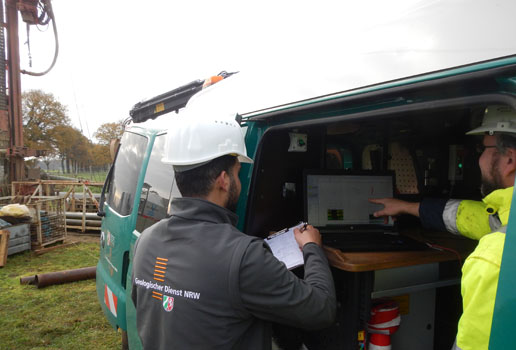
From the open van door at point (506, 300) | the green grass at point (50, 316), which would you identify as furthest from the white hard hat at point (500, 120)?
the green grass at point (50, 316)

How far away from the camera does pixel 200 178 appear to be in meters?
1.36

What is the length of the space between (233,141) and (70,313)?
14.0 ft

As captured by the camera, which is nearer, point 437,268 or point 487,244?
point 487,244

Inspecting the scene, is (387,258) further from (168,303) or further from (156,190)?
(156,190)

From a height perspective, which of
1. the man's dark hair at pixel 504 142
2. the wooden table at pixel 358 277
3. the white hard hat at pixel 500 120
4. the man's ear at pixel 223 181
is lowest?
the wooden table at pixel 358 277

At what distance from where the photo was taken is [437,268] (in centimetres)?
192

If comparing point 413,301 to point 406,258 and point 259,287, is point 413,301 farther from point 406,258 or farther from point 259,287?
point 259,287

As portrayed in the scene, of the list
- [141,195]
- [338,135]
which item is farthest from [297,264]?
[141,195]

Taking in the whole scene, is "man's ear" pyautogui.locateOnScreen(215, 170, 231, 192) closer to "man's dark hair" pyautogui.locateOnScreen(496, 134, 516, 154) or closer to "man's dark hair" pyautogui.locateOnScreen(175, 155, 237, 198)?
"man's dark hair" pyautogui.locateOnScreen(175, 155, 237, 198)

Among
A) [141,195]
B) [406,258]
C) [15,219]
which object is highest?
[141,195]

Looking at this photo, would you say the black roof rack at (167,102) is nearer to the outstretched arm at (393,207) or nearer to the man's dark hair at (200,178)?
the outstretched arm at (393,207)

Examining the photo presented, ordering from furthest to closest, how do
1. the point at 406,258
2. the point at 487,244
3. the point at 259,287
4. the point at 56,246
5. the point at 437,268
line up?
1. the point at 56,246
2. the point at 437,268
3. the point at 406,258
4. the point at 259,287
5. the point at 487,244

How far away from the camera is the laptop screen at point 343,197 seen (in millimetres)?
2209

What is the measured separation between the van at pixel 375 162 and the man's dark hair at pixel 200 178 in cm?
47
